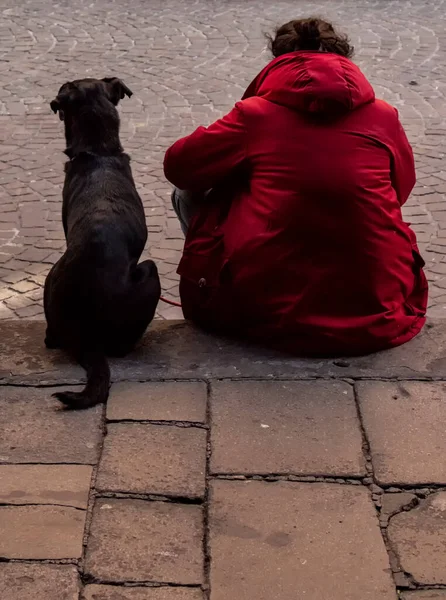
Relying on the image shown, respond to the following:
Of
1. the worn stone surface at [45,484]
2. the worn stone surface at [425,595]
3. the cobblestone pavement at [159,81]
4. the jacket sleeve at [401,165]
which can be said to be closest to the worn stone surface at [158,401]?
the worn stone surface at [45,484]

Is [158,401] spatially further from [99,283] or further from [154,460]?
[99,283]

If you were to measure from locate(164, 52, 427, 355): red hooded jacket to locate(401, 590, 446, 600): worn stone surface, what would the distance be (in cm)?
132

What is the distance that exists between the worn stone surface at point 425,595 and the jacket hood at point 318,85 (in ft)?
5.84

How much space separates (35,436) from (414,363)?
4.87ft

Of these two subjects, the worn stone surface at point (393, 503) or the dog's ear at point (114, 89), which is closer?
the worn stone surface at point (393, 503)

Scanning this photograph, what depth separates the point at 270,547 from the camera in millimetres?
2775

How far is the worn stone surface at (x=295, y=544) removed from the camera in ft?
8.61

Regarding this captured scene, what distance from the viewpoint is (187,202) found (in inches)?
172

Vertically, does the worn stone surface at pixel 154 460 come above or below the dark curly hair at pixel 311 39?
below

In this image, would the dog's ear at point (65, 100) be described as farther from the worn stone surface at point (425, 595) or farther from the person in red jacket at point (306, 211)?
the worn stone surface at point (425, 595)

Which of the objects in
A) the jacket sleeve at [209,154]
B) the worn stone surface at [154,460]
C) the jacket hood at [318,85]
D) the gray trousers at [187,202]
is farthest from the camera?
the gray trousers at [187,202]

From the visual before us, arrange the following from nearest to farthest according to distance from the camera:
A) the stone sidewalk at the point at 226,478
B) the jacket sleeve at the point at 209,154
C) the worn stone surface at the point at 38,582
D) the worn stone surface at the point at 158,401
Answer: the worn stone surface at the point at 38,582, the stone sidewalk at the point at 226,478, the worn stone surface at the point at 158,401, the jacket sleeve at the point at 209,154

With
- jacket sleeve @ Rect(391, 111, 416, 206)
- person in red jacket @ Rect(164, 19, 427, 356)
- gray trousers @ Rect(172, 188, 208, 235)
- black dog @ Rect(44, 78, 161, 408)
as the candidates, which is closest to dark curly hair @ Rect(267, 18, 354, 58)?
person in red jacket @ Rect(164, 19, 427, 356)

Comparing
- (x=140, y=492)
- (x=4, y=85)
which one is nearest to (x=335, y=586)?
(x=140, y=492)
